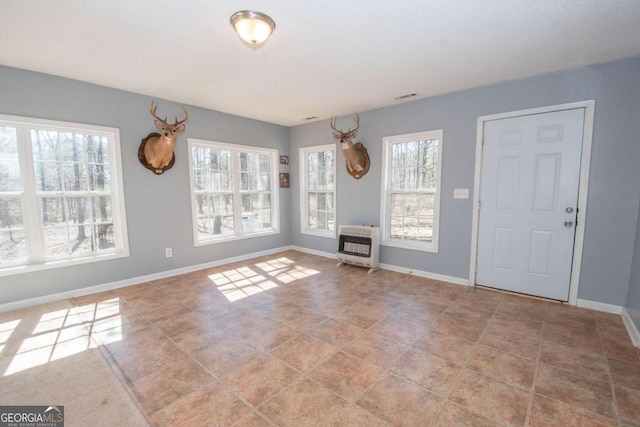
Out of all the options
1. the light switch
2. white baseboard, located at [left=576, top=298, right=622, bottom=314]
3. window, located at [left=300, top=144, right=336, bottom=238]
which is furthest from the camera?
window, located at [left=300, top=144, right=336, bottom=238]

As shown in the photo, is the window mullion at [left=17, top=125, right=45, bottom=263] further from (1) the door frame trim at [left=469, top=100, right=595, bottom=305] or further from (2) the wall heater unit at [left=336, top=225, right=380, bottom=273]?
(1) the door frame trim at [left=469, top=100, right=595, bottom=305]

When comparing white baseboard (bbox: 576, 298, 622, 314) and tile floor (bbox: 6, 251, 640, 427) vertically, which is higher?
white baseboard (bbox: 576, 298, 622, 314)

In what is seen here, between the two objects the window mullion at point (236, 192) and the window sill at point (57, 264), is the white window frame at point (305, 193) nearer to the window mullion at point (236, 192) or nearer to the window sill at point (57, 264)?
the window mullion at point (236, 192)

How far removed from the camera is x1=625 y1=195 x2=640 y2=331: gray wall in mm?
2512

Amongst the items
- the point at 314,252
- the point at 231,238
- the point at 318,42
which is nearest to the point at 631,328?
the point at 318,42

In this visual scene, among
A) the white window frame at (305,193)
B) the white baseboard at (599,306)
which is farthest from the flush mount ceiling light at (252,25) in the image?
the white baseboard at (599,306)

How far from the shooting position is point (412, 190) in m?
4.24

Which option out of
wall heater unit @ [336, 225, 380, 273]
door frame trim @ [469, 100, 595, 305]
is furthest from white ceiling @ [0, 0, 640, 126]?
wall heater unit @ [336, 225, 380, 273]

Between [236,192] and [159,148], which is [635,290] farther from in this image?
[159,148]

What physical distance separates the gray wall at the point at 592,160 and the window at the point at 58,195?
12.0ft

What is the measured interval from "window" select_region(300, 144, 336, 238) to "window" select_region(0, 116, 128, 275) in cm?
307

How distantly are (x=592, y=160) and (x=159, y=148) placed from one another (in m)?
5.08

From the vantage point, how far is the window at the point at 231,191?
4.50 metres

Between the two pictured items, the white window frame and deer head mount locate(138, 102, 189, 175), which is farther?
the white window frame
